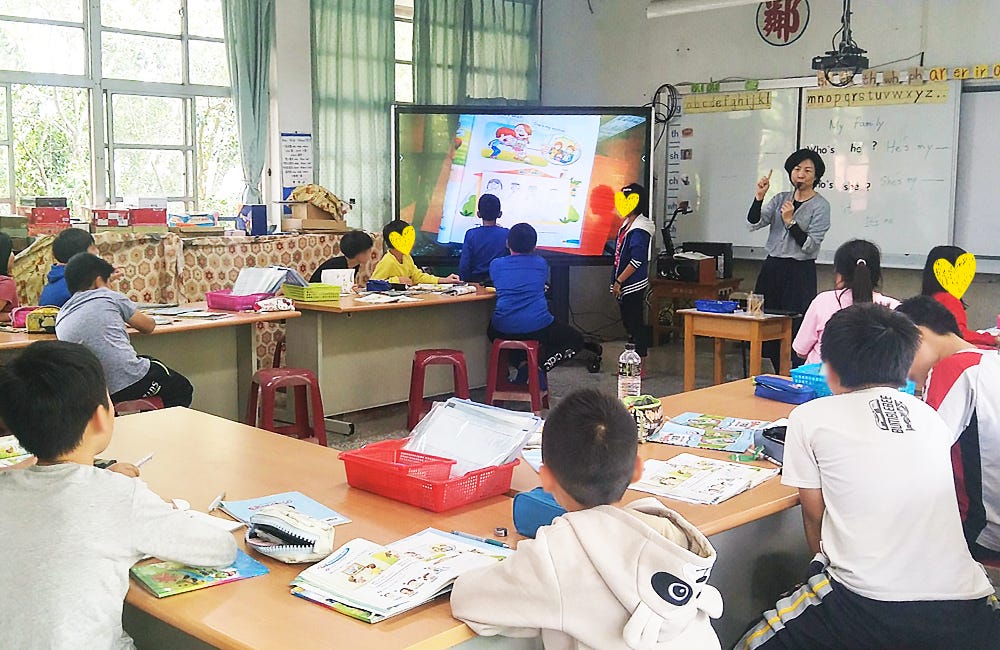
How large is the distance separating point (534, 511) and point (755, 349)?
417 cm

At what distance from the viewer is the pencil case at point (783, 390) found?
341 centimetres

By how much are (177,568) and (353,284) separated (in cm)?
459

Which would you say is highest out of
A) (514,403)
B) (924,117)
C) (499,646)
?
(924,117)

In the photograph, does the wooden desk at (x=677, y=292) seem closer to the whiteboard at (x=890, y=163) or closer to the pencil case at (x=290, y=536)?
the whiteboard at (x=890, y=163)

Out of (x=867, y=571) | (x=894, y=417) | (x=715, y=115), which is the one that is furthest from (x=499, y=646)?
(x=715, y=115)

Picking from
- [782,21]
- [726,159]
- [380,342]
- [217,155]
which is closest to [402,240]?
[380,342]

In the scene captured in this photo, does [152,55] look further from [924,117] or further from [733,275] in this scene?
[924,117]

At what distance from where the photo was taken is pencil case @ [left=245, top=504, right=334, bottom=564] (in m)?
1.96

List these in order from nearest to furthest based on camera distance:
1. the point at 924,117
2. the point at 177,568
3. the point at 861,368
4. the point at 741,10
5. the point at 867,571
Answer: the point at 177,568, the point at 867,571, the point at 861,368, the point at 924,117, the point at 741,10

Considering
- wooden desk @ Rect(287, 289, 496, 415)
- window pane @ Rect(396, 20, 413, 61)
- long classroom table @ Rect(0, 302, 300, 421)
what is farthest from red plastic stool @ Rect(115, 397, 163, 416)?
window pane @ Rect(396, 20, 413, 61)

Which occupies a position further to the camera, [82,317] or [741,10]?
[741,10]

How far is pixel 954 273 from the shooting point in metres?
4.28

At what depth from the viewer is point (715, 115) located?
27.7ft

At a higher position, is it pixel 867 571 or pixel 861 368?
pixel 861 368
